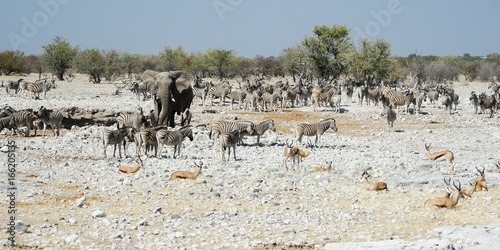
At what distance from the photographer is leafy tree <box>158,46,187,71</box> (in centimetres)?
8025

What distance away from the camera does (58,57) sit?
67125mm

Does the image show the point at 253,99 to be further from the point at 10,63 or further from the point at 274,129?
the point at 10,63

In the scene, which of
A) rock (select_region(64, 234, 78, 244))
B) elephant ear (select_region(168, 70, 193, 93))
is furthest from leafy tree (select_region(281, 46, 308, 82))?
rock (select_region(64, 234, 78, 244))

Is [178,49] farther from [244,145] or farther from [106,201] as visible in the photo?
[106,201]

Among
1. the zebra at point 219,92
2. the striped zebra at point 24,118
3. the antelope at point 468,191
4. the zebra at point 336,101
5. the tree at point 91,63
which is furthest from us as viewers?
the tree at point 91,63

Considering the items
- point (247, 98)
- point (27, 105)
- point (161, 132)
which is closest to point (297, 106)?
point (247, 98)

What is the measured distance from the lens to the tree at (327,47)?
181 feet

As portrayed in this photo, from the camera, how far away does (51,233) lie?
10.1m

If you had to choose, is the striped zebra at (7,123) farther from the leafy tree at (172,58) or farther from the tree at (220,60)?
the leafy tree at (172,58)

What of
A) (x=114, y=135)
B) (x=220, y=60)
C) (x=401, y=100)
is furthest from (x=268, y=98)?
(x=220, y=60)

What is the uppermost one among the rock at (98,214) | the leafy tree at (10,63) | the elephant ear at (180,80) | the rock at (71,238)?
the leafy tree at (10,63)

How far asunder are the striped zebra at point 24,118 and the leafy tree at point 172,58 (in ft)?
188

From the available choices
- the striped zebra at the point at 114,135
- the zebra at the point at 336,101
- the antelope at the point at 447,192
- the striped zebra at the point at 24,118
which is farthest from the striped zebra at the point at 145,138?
the zebra at the point at 336,101

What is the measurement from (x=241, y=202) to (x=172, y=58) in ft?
242
